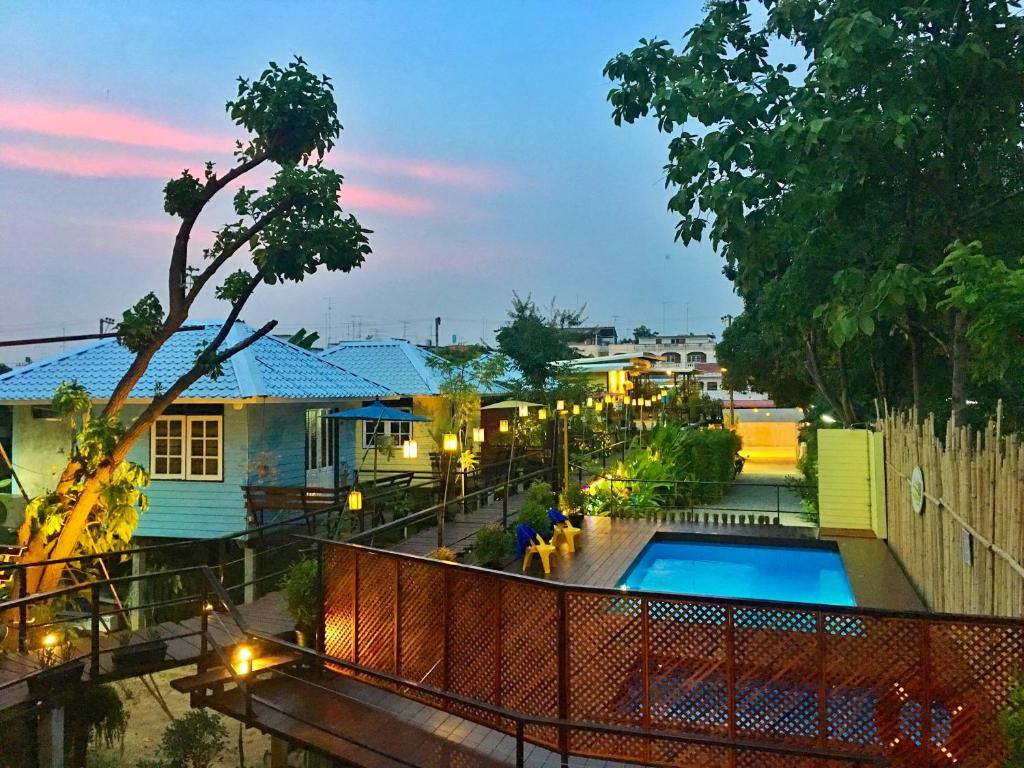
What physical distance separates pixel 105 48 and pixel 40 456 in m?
9.15

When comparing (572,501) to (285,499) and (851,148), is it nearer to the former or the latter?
(285,499)

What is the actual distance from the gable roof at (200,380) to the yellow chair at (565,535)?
218 inches

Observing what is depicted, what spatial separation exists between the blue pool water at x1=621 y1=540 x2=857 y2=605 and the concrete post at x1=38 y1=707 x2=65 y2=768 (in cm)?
747

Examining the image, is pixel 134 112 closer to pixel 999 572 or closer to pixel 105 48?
pixel 105 48

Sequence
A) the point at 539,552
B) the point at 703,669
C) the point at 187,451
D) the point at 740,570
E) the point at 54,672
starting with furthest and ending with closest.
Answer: the point at 187,451 < the point at 740,570 < the point at 539,552 < the point at 54,672 < the point at 703,669

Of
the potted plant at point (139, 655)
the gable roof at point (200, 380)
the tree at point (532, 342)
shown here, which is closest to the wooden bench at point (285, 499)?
the gable roof at point (200, 380)

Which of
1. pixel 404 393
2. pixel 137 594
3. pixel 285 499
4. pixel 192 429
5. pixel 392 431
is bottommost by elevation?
pixel 137 594

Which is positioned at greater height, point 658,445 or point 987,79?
point 987,79

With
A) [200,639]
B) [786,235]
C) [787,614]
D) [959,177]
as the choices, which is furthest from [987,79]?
[200,639]

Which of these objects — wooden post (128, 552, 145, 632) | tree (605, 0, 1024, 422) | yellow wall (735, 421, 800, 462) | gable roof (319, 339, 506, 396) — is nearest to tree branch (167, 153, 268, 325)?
tree (605, 0, 1024, 422)

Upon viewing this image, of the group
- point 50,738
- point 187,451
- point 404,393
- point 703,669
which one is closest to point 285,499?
point 187,451

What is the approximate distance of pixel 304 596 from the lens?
774 centimetres

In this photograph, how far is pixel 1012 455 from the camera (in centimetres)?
526

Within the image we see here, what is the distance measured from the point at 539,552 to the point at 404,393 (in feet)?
37.1
